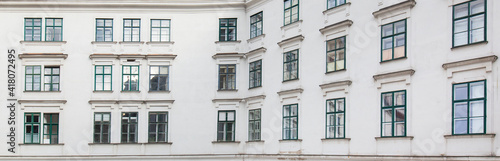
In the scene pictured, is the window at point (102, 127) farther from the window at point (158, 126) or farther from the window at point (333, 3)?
the window at point (333, 3)

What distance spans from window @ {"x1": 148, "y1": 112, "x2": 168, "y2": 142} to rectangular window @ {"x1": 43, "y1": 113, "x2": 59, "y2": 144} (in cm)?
424

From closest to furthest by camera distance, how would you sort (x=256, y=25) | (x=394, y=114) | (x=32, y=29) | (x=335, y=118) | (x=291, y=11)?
(x=394, y=114)
(x=335, y=118)
(x=291, y=11)
(x=256, y=25)
(x=32, y=29)

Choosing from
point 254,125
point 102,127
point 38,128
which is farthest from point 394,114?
point 38,128

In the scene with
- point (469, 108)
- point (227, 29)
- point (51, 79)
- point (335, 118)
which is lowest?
point (335, 118)

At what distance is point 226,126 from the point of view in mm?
28469

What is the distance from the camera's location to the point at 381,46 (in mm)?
20453

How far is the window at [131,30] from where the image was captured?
1137 inches

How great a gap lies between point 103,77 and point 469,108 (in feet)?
56.7

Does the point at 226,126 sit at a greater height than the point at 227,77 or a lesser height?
lesser

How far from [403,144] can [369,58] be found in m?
3.27

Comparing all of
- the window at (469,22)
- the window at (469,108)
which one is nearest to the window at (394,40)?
the window at (469,22)

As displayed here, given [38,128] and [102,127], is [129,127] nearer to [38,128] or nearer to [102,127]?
[102,127]

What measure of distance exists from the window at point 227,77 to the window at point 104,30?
538 cm

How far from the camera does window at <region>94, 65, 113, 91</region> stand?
94.1 ft
